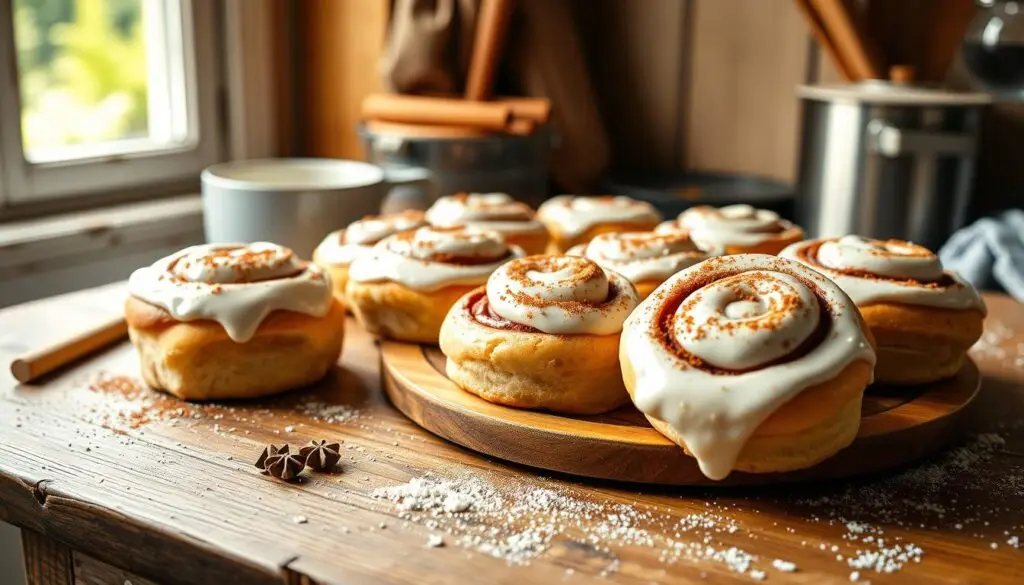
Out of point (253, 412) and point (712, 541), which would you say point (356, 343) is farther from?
point (712, 541)

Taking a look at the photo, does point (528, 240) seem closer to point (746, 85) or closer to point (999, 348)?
point (999, 348)

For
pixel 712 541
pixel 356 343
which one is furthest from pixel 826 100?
pixel 712 541

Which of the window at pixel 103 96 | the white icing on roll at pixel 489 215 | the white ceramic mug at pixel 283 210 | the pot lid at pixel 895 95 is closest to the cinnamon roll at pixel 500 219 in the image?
the white icing on roll at pixel 489 215

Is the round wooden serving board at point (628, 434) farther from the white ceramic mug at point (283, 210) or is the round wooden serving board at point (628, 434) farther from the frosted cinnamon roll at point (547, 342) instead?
the white ceramic mug at point (283, 210)

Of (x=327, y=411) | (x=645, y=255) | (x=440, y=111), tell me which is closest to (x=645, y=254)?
(x=645, y=255)

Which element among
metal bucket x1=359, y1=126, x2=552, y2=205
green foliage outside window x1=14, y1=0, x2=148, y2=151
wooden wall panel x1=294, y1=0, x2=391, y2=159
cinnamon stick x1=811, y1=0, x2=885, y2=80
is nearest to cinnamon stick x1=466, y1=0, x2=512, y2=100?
metal bucket x1=359, y1=126, x2=552, y2=205

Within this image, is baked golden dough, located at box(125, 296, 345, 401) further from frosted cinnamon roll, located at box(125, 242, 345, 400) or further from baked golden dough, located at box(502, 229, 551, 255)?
baked golden dough, located at box(502, 229, 551, 255)

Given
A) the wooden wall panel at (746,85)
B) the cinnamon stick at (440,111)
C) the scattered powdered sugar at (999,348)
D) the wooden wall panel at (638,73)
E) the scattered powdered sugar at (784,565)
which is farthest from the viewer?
the wooden wall panel at (638,73)
